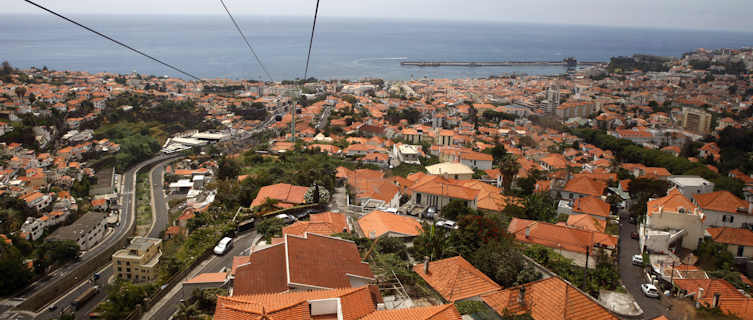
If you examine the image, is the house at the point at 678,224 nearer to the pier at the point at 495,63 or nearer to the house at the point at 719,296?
the house at the point at 719,296

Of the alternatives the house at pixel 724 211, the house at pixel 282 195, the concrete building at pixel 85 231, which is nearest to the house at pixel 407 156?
the house at pixel 282 195

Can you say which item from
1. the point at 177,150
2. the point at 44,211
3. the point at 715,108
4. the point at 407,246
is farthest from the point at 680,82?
the point at 44,211

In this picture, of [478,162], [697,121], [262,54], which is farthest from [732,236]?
[262,54]

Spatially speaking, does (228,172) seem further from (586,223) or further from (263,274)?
(263,274)

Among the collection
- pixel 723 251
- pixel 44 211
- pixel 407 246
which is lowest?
pixel 44 211

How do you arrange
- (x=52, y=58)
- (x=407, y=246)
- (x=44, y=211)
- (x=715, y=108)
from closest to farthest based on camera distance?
(x=407, y=246), (x=44, y=211), (x=715, y=108), (x=52, y=58)

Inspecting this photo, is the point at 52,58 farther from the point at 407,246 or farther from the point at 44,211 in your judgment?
the point at 407,246

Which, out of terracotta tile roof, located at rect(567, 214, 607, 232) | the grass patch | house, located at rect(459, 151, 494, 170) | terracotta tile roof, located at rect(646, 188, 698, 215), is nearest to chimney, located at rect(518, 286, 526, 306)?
terracotta tile roof, located at rect(567, 214, 607, 232)
